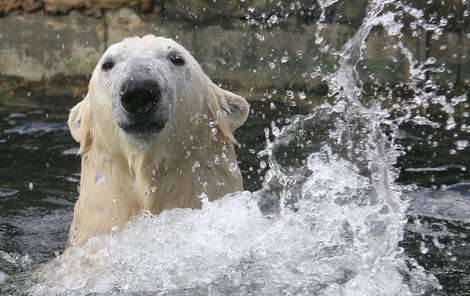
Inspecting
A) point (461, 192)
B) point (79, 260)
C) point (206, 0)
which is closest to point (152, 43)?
point (79, 260)

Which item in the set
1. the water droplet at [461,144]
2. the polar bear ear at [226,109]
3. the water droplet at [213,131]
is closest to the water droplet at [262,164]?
the water droplet at [461,144]

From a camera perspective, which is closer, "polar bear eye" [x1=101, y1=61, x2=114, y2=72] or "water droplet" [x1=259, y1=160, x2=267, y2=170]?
"polar bear eye" [x1=101, y1=61, x2=114, y2=72]

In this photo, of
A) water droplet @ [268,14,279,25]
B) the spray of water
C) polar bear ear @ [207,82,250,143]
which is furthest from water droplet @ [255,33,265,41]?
polar bear ear @ [207,82,250,143]

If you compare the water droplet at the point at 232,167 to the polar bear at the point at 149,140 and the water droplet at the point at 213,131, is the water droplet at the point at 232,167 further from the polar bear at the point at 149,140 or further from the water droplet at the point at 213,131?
the water droplet at the point at 213,131

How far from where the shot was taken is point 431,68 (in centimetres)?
777

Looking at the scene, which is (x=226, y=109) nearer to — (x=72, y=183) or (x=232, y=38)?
(x=72, y=183)

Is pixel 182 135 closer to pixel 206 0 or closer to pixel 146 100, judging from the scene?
pixel 146 100

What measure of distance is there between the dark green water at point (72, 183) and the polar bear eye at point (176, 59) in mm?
1191

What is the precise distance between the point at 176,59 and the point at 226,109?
443 mm

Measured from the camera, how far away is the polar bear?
3.66m

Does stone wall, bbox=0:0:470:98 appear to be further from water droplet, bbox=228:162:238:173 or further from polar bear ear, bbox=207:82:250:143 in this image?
water droplet, bbox=228:162:238:173

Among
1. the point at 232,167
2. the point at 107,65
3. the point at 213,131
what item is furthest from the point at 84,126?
the point at 232,167

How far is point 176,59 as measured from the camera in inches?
152

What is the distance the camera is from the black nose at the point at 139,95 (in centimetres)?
353
